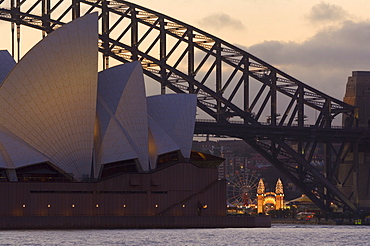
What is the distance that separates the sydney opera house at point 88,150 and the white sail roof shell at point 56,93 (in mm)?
87

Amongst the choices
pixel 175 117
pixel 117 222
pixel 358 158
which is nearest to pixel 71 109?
pixel 117 222

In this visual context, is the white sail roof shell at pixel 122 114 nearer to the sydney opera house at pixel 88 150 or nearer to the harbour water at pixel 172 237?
the sydney opera house at pixel 88 150

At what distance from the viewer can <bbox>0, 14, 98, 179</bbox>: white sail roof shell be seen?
100 m

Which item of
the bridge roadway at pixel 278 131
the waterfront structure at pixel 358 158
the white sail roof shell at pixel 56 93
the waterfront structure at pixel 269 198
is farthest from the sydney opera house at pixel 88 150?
the waterfront structure at pixel 269 198

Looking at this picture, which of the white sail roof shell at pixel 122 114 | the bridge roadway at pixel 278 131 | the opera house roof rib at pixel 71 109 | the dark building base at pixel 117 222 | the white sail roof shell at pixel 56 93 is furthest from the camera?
the bridge roadway at pixel 278 131

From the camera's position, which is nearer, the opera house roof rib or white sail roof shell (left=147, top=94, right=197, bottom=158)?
the opera house roof rib

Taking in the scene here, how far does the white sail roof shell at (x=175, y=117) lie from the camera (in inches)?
4336

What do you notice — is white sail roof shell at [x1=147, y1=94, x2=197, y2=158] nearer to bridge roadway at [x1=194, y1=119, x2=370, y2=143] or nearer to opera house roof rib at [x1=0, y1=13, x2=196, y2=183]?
opera house roof rib at [x1=0, y1=13, x2=196, y2=183]

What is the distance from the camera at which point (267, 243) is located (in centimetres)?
8650

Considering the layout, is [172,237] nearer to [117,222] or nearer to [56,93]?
[117,222]

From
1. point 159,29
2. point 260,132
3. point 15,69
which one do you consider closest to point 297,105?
point 260,132

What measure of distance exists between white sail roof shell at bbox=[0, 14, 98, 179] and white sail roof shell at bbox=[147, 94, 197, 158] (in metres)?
9.20

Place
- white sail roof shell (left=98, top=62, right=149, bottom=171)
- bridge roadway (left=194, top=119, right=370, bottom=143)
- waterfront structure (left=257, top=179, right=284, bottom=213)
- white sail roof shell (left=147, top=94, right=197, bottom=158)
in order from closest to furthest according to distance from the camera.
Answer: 1. white sail roof shell (left=98, top=62, right=149, bottom=171)
2. white sail roof shell (left=147, top=94, right=197, bottom=158)
3. bridge roadway (left=194, top=119, right=370, bottom=143)
4. waterfront structure (left=257, top=179, right=284, bottom=213)

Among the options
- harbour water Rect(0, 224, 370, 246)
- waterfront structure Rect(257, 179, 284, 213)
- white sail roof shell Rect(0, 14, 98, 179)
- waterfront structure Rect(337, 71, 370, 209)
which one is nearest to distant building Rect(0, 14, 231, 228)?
white sail roof shell Rect(0, 14, 98, 179)
